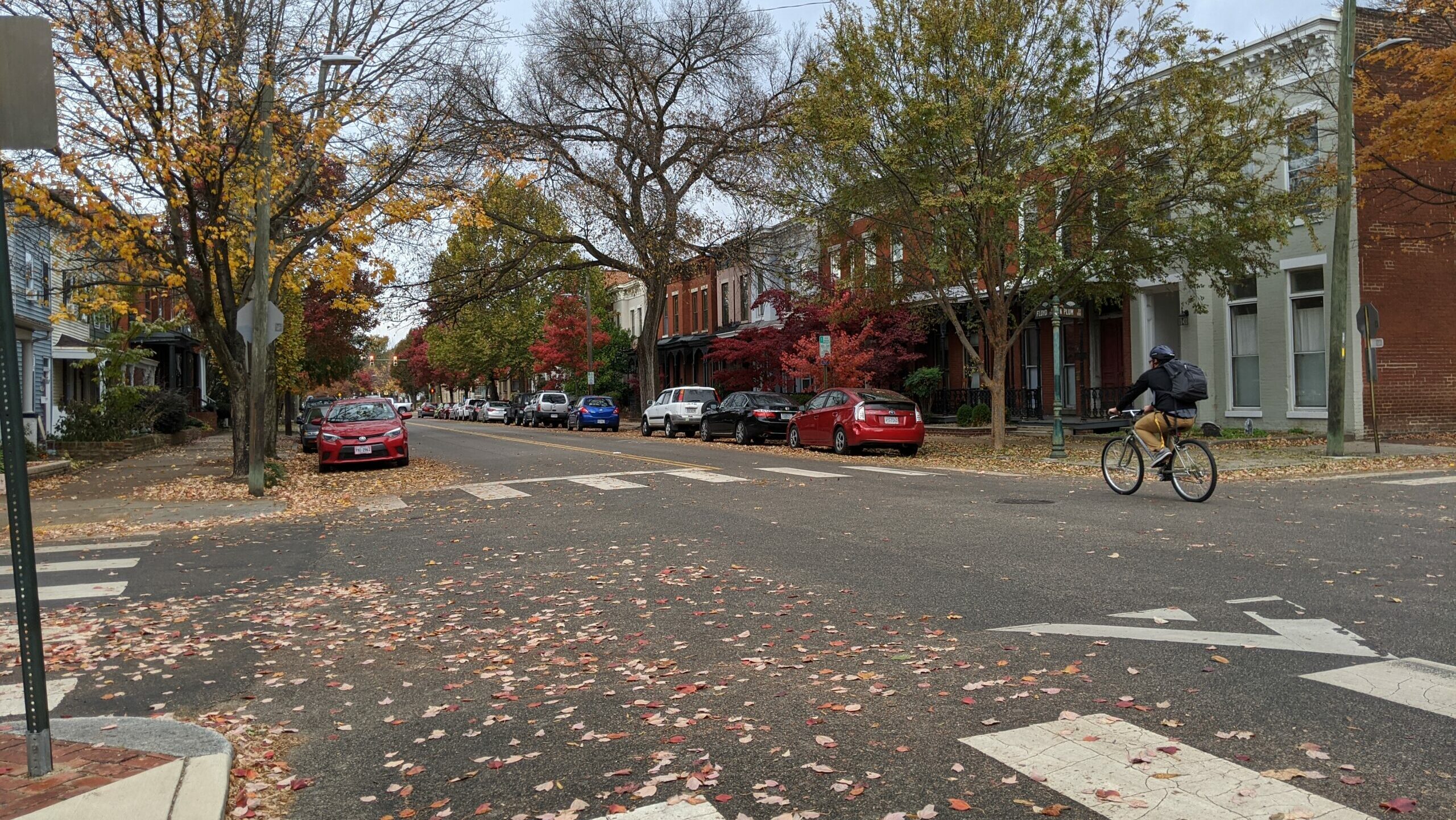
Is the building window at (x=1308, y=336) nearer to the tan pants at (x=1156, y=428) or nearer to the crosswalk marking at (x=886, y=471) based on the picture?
the crosswalk marking at (x=886, y=471)

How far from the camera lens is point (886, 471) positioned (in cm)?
1811

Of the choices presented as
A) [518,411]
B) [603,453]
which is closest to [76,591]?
[603,453]

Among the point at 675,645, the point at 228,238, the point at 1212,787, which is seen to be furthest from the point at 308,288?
the point at 1212,787

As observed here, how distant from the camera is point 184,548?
438 inches

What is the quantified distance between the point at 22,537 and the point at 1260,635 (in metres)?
6.08

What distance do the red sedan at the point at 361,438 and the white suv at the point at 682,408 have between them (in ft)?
41.0

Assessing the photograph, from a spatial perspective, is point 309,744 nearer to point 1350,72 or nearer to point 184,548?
point 184,548

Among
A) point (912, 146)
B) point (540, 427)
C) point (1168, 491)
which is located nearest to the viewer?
point (1168, 491)

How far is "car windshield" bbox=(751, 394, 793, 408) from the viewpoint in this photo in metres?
29.6

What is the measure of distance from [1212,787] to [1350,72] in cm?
1845

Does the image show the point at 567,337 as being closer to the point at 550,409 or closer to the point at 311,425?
the point at 550,409

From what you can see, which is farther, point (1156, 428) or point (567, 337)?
point (567, 337)

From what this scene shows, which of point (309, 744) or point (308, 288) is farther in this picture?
point (308, 288)

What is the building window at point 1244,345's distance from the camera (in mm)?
25203
